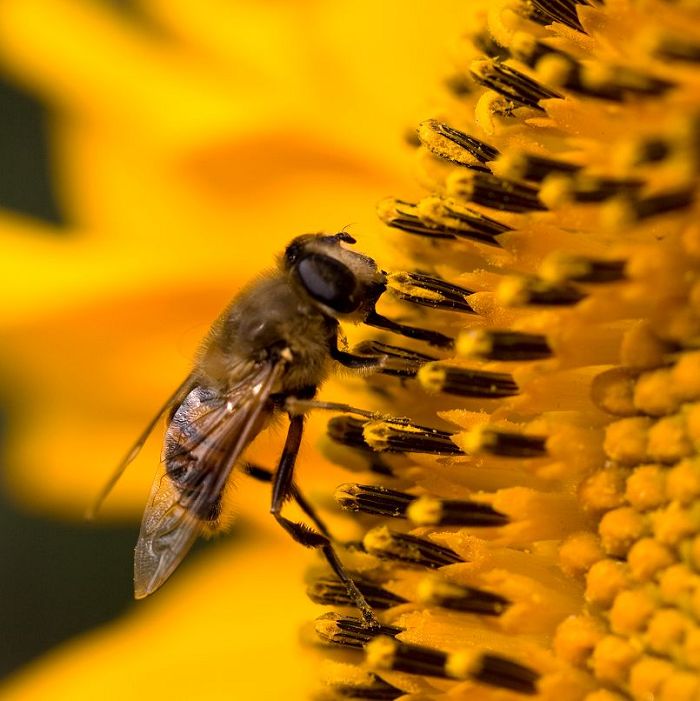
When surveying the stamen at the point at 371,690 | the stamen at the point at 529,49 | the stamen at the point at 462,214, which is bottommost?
the stamen at the point at 371,690

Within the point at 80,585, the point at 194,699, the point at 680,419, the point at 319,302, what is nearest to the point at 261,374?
the point at 319,302

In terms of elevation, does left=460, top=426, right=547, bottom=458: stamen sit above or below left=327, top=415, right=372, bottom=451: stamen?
above

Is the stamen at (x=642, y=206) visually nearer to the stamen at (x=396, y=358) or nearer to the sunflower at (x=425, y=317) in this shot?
the sunflower at (x=425, y=317)

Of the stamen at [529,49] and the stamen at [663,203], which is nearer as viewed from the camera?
the stamen at [663,203]

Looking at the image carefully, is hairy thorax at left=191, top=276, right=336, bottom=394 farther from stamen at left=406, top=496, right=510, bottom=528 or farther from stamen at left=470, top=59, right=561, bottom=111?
stamen at left=470, top=59, right=561, bottom=111

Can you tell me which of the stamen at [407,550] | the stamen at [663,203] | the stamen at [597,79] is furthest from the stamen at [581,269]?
the stamen at [407,550]

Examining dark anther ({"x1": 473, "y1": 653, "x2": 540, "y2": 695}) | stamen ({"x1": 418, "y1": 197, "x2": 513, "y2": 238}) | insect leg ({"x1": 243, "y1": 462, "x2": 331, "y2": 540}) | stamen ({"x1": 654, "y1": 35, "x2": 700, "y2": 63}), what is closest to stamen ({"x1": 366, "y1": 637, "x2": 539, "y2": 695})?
dark anther ({"x1": 473, "y1": 653, "x2": 540, "y2": 695})
